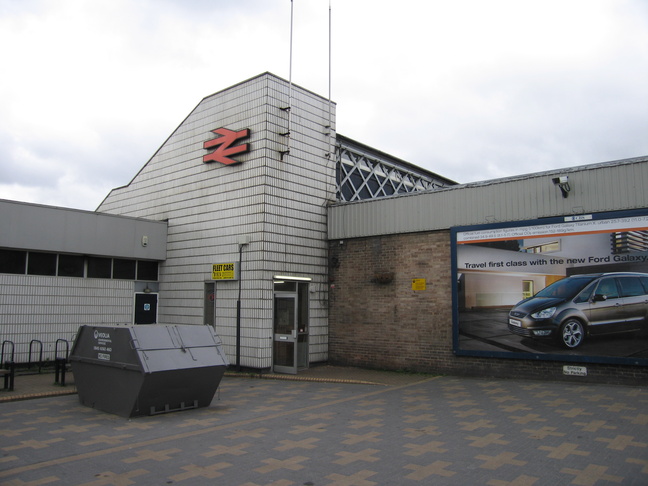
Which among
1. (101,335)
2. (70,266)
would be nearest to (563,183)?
(101,335)

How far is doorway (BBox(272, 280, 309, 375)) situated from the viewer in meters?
13.0

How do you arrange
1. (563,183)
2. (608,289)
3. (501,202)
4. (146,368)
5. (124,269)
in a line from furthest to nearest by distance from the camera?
1. (124,269)
2. (501,202)
3. (563,183)
4. (608,289)
5. (146,368)

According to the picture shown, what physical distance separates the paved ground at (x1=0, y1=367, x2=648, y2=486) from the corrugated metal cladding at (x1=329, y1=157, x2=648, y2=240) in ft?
11.8

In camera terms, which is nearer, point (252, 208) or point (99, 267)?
point (252, 208)

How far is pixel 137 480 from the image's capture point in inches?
209

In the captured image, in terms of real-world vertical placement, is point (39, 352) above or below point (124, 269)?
below

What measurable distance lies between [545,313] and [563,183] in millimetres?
2671

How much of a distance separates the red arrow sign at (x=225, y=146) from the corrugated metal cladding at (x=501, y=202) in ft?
9.90

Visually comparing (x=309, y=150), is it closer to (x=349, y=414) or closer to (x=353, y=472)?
(x=349, y=414)

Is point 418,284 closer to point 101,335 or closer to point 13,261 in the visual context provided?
point 101,335

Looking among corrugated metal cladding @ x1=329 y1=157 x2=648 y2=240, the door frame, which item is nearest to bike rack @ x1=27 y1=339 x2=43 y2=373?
the door frame

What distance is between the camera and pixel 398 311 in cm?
1298

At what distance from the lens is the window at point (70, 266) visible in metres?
13.5

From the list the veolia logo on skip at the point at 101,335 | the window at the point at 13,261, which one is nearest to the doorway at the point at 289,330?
the veolia logo on skip at the point at 101,335
